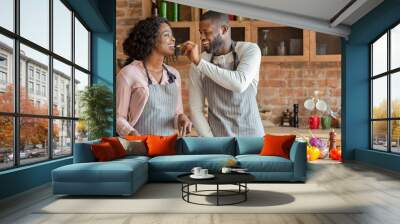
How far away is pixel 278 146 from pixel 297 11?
9.56ft

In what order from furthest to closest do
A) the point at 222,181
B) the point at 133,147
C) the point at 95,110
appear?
the point at 95,110, the point at 133,147, the point at 222,181

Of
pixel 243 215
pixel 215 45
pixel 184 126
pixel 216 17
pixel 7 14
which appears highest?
pixel 216 17

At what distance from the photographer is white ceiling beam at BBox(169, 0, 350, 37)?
7.79 meters

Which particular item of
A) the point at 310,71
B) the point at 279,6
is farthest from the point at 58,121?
the point at 310,71

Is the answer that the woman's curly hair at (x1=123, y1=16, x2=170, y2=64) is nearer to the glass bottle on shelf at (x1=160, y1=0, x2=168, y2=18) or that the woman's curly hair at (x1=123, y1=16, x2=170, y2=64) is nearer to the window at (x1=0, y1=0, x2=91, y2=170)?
the glass bottle on shelf at (x1=160, y1=0, x2=168, y2=18)

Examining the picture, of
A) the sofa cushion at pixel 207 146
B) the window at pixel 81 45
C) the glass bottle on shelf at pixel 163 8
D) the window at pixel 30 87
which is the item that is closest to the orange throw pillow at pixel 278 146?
the sofa cushion at pixel 207 146

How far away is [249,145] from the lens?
21.5 ft

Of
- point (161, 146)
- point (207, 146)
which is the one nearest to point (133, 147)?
point (161, 146)

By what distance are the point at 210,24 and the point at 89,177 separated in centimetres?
411

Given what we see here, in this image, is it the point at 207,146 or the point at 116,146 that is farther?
the point at 207,146

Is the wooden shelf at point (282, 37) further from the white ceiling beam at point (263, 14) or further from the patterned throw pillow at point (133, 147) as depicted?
the patterned throw pillow at point (133, 147)

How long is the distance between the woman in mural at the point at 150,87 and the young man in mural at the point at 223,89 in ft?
1.04

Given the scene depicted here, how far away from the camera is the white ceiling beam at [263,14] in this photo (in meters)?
7.79

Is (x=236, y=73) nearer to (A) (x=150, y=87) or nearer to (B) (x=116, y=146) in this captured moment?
(A) (x=150, y=87)
